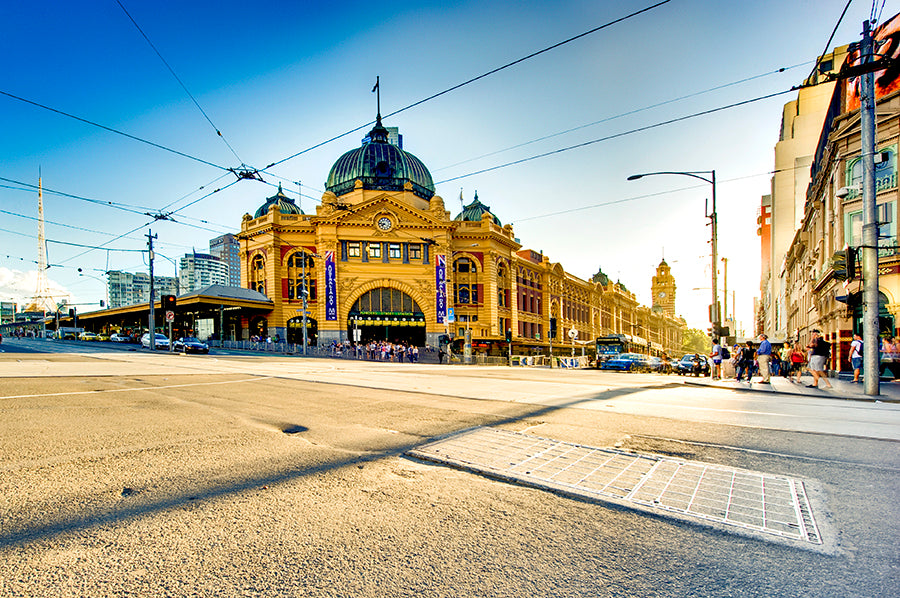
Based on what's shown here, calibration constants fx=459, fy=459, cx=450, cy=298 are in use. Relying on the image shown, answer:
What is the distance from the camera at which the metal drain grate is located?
3.38 metres

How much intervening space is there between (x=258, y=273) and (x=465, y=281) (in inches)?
932

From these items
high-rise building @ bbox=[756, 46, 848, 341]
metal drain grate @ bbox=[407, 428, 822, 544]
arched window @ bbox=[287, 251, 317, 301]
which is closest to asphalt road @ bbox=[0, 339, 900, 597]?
metal drain grate @ bbox=[407, 428, 822, 544]

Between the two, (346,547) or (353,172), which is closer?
(346,547)

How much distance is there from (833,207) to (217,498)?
1254 inches

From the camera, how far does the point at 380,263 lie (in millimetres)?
49438

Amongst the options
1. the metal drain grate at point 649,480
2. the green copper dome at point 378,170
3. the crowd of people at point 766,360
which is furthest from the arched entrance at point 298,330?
the metal drain grate at point 649,480

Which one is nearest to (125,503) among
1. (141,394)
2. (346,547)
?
Answer: (346,547)

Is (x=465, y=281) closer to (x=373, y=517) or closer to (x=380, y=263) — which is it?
(x=380, y=263)

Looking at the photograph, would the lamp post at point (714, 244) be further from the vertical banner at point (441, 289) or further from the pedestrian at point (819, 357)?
the vertical banner at point (441, 289)

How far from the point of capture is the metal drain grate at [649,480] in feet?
11.1

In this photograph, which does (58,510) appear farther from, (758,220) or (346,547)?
(758,220)

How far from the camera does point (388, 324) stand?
4934 cm

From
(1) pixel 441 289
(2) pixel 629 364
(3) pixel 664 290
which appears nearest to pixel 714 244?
(2) pixel 629 364

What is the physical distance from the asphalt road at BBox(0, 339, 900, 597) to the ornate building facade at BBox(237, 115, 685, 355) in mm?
39393
